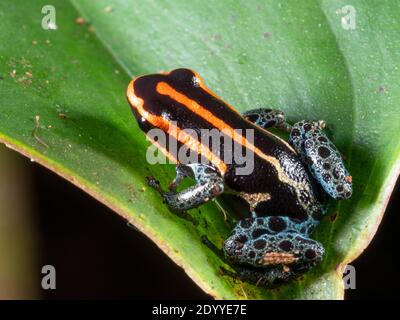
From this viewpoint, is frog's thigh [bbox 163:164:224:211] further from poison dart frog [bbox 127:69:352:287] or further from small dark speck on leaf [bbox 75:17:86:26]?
small dark speck on leaf [bbox 75:17:86:26]


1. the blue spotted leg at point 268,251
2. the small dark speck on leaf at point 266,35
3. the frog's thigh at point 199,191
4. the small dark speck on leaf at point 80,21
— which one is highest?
the small dark speck on leaf at point 80,21

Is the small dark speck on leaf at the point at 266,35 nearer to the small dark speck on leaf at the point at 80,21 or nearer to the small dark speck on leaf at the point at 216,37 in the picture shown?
the small dark speck on leaf at the point at 216,37

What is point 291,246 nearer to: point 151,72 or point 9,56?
point 151,72

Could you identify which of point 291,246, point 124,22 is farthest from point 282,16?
point 291,246

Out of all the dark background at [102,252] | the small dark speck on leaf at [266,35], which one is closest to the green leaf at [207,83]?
the small dark speck on leaf at [266,35]

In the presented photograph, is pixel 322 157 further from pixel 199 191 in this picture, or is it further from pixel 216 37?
pixel 216 37

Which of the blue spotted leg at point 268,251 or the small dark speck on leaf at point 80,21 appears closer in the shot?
the blue spotted leg at point 268,251

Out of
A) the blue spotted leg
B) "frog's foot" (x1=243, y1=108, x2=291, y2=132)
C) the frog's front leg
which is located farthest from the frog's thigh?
"frog's foot" (x1=243, y1=108, x2=291, y2=132)

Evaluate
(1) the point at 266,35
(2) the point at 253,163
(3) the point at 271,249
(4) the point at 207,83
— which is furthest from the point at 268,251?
(1) the point at 266,35
